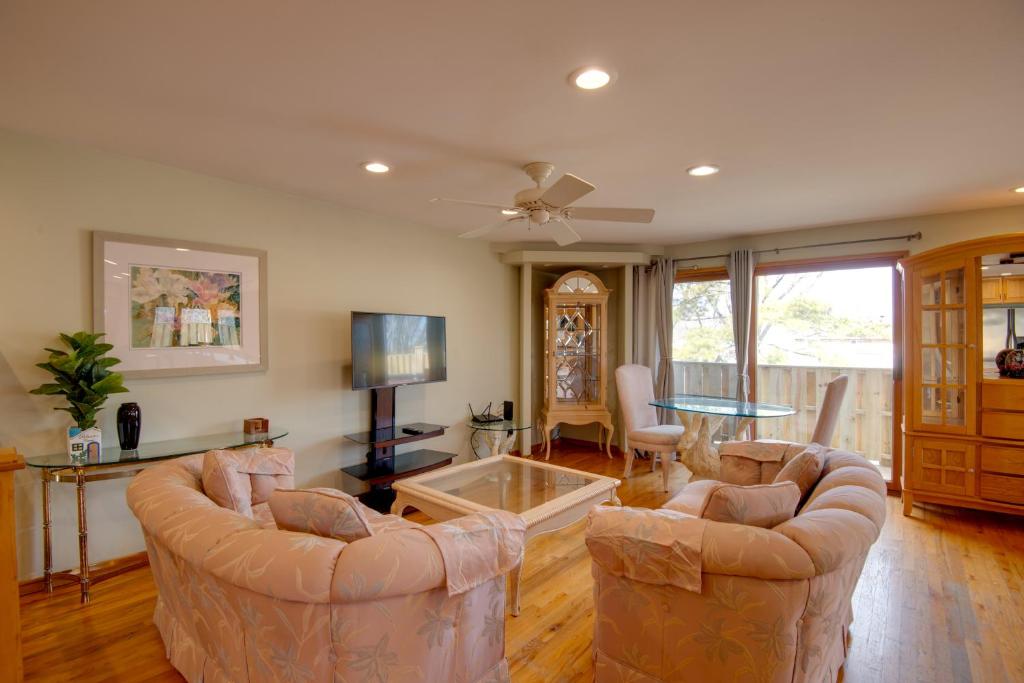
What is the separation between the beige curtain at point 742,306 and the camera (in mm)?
4789

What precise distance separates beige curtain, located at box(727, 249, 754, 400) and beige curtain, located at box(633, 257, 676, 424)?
65cm

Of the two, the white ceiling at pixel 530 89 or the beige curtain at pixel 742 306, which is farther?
the beige curtain at pixel 742 306

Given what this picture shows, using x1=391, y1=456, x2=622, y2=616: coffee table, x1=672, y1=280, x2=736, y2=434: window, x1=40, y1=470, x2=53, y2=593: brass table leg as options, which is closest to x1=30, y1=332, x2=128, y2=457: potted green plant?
x1=40, y1=470, x2=53, y2=593: brass table leg

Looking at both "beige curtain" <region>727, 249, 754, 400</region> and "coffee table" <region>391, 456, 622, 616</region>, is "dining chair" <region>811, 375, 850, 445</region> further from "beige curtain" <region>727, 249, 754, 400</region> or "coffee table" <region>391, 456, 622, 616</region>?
"coffee table" <region>391, 456, 622, 616</region>

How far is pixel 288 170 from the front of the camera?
2.96 meters

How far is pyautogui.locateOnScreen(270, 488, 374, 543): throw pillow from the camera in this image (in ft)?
4.83

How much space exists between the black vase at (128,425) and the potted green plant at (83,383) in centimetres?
12

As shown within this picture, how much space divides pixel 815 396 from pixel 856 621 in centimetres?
301

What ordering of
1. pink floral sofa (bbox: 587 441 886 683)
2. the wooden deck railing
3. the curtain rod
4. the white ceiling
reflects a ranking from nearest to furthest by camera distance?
pink floral sofa (bbox: 587 441 886 683) → the white ceiling → the curtain rod → the wooden deck railing

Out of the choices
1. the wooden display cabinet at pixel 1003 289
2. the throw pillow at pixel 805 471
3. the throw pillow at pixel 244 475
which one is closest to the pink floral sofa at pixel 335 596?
the throw pillow at pixel 244 475

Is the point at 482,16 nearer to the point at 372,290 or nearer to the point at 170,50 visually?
the point at 170,50

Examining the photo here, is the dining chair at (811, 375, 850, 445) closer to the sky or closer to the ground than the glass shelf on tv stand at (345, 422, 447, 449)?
closer to the sky

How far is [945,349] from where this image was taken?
3.51 meters

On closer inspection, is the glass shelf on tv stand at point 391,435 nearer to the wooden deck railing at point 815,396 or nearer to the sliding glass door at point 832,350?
the wooden deck railing at point 815,396
